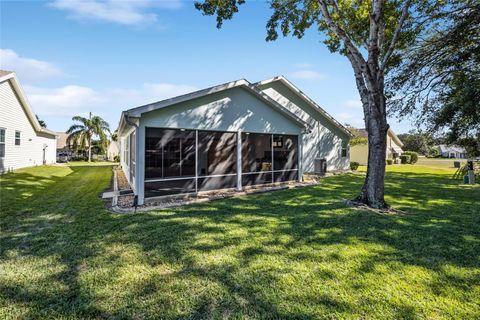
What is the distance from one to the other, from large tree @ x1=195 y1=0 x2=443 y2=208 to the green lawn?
7.20 feet

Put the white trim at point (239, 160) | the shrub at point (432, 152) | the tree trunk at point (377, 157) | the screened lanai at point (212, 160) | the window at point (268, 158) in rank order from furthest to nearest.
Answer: the shrub at point (432, 152)
the window at point (268, 158)
the white trim at point (239, 160)
the screened lanai at point (212, 160)
the tree trunk at point (377, 157)

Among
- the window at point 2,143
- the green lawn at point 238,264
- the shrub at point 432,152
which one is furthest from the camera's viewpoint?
the shrub at point 432,152

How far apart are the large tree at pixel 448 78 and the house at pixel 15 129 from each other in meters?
23.0

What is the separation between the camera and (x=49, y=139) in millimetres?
24859

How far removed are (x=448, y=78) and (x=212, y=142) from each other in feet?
38.5

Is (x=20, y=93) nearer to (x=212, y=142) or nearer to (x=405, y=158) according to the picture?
(x=212, y=142)

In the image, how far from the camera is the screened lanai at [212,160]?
8.66 m

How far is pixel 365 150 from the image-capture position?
101ft

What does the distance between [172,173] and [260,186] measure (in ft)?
14.8

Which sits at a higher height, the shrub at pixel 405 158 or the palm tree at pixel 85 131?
the palm tree at pixel 85 131

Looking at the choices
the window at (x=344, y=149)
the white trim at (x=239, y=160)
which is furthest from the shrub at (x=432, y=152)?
the white trim at (x=239, y=160)

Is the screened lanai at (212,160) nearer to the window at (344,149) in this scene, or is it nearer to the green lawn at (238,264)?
the green lawn at (238,264)

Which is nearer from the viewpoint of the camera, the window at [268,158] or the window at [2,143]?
the window at [268,158]

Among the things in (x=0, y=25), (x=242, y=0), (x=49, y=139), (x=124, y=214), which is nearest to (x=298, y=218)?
(x=124, y=214)
